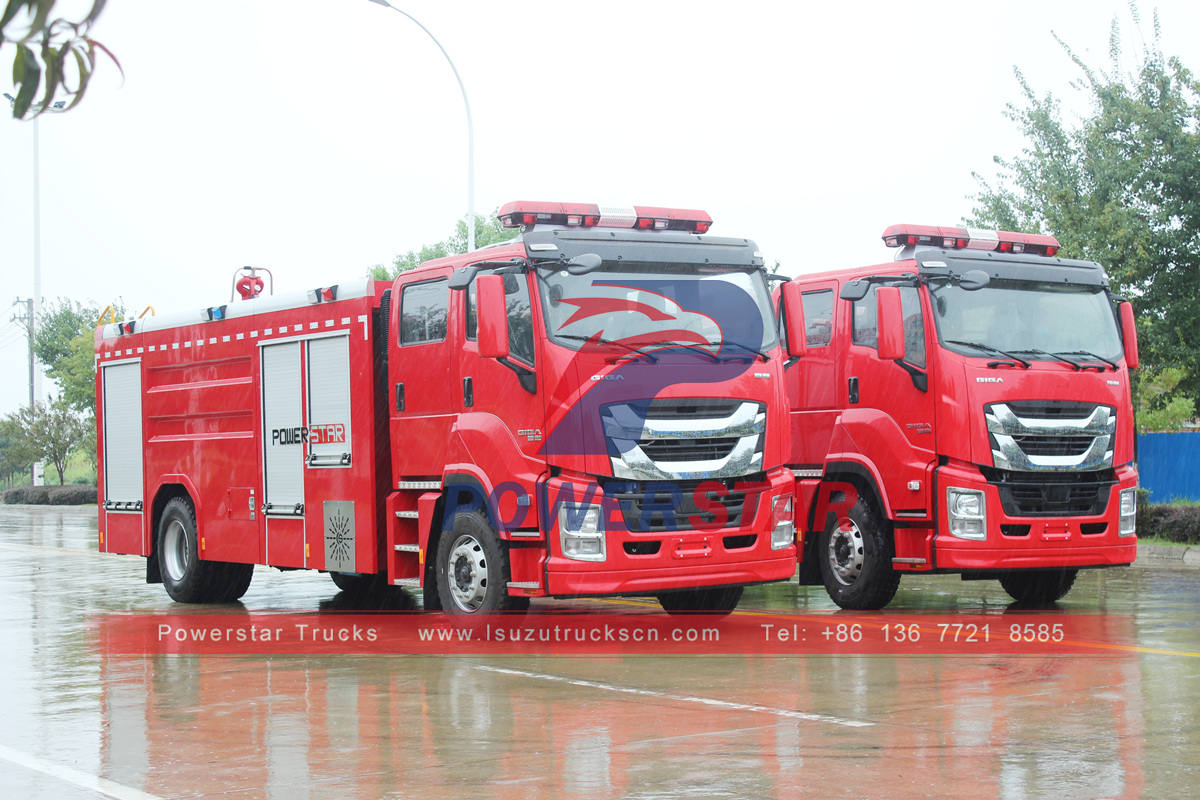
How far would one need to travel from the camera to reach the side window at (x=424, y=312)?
12.1 m

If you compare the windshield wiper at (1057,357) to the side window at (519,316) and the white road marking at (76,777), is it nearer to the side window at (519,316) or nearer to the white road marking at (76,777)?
the side window at (519,316)

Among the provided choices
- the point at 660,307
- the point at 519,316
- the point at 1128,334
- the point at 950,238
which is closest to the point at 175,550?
the point at 519,316

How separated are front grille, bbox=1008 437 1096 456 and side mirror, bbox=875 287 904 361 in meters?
1.11

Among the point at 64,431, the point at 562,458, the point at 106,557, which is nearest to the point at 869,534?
the point at 562,458

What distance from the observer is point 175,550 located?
1578 cm

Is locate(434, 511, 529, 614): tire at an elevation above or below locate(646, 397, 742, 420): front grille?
below

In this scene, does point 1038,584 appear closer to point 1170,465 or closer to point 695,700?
point 695,700

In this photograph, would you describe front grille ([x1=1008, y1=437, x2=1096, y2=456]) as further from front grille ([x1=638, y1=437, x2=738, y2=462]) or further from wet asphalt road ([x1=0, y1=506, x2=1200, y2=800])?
front grille ([x1=638, y1=437, x2=738, y2=462])

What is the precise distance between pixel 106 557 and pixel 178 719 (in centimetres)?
1587

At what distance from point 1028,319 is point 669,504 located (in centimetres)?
404

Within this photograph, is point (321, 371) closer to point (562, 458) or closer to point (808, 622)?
point (562, 458)

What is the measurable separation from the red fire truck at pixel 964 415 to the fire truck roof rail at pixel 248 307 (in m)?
3.87

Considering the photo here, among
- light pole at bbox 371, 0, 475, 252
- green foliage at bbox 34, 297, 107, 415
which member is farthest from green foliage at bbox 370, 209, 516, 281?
light pole at bbox 371, 0, 475, 252

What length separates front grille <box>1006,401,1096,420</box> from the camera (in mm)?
12539
